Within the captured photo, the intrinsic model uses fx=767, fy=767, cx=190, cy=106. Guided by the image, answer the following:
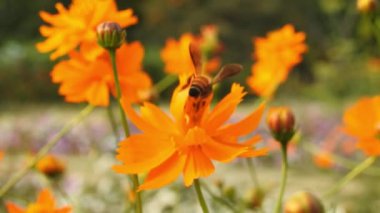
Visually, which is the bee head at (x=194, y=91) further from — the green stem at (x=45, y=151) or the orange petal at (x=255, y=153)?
the green stem at (x=45, y=151)

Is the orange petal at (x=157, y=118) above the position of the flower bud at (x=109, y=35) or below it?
below

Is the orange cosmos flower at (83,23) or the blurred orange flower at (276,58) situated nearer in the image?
the orange cosmos flower at (83,23)

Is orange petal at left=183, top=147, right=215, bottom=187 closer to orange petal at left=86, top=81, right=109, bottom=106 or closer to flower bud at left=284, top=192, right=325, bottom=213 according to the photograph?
flower bud at left=284, top=192, right=325, bottom=213

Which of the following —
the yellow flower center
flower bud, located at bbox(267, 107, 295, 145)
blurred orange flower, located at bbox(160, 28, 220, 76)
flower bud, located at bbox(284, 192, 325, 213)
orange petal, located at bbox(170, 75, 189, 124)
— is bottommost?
flower bud, located at bbox(284, 192, 325, 213)

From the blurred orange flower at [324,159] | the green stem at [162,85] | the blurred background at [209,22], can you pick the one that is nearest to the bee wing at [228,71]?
the green stem at [162,85]

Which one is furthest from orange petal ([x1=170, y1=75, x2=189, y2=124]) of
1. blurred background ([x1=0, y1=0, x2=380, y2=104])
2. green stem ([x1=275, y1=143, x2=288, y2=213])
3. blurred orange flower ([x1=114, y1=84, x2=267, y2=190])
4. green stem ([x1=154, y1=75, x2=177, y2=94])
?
blurred background ([x1=0, y1=0, x2=380, y2=104])

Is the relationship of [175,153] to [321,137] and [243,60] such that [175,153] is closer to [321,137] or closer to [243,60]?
[321,137]

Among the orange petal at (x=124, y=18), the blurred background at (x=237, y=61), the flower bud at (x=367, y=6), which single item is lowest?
the orange petal at (x=124, y=18)
